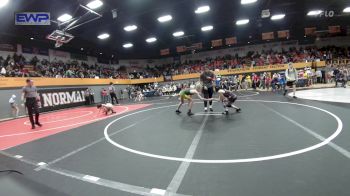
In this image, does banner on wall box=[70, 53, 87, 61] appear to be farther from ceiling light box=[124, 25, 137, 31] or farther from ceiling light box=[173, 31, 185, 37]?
ceiling light box=[173, 31, 185, 37]

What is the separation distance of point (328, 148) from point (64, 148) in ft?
16.2

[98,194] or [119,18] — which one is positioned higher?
[119,18]

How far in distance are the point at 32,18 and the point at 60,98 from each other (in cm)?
825

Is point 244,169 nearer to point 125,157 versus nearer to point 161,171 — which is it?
point 161,171

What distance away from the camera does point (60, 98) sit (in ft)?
62.5

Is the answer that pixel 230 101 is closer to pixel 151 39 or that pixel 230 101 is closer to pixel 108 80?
pixel 151 39

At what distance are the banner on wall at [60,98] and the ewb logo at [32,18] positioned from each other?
6.59 m

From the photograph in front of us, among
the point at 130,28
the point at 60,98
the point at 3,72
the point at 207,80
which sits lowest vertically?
the point at 60,98

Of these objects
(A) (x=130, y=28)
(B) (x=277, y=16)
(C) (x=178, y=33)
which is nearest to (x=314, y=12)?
(B) (x=277, y=16)

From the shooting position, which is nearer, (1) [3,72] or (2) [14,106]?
(2) [14,106]

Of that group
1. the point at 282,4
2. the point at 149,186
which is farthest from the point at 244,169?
the point at 282,4

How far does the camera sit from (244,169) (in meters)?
2.82

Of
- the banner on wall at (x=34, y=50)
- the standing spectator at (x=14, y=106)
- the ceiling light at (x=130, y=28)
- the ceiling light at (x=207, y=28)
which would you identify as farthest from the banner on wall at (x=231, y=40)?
the standing spectator at (x=14, y=106)

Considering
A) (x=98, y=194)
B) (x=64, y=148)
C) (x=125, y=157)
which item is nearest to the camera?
(x=98, y=194)
